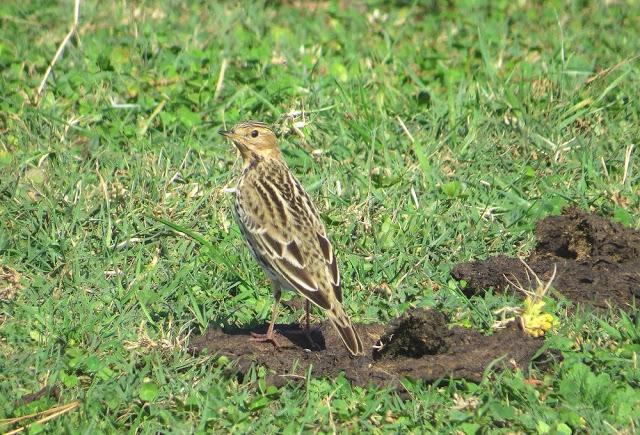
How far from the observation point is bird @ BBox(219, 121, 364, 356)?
274 inches

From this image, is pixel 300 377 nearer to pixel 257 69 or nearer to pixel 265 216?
pixel 265 216

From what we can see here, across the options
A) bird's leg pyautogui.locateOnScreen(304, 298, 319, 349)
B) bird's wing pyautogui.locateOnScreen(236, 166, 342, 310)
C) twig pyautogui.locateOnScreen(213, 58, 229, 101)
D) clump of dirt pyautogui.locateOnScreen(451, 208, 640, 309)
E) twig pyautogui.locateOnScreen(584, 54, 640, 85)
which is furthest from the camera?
twig pyautogui.locateOnScreen(213, 58, 229, 101)

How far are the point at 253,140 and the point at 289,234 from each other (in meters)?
1.16

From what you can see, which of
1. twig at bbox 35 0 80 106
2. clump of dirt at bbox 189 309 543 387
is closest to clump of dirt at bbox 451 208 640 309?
clump of dirt at bbox 189 309 543 387

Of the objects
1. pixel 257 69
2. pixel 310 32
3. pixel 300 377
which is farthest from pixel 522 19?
pixel 300 377

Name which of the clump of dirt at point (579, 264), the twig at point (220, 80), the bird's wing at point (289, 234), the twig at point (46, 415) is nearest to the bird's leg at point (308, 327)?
the bird's wing at point (289, 234)

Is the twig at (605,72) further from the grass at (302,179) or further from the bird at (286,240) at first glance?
the bird at (286,240)

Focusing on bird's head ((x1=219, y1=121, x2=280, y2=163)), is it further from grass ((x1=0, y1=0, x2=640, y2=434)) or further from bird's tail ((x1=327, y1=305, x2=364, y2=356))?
bird's tail ((x1=327, y1=305, x2=364, y2=356))

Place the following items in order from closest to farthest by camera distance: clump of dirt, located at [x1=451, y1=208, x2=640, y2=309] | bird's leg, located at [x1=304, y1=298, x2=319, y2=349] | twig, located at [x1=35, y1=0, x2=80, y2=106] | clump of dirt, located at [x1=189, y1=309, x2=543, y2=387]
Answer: clump of dirt, located at [x1=189, y1=309, x2=543, y2=387], bird's leg, located at [x1=304, y1=298, x2=319, y2=349], clump of dirt, located at [x1=451, y1=208, x2=640, y2=309], twig, located at [x1=35, y1=0, x2=80, y2=106]

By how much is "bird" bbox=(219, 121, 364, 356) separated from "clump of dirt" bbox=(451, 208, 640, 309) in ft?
4.30

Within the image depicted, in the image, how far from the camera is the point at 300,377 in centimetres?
690

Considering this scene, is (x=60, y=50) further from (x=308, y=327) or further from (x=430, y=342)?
(x=430, y=342)

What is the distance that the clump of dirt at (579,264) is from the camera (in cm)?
782

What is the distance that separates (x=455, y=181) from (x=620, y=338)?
2408 millimetres
